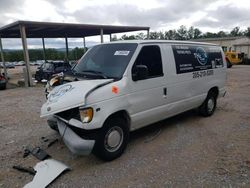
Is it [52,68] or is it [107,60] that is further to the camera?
[52,68]

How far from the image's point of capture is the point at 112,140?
3986mm

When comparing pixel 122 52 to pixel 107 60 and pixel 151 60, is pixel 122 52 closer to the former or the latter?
pixel 107 60

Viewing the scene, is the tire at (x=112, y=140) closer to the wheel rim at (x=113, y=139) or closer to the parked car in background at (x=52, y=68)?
the wheel rim at (x=113, y=139)

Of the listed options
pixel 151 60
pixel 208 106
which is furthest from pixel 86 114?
pixel 208 106

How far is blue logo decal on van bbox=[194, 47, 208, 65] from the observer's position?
230 inches

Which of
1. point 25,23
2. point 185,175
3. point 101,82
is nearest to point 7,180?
point 101,82

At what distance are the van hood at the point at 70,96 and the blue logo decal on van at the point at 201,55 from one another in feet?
9.66

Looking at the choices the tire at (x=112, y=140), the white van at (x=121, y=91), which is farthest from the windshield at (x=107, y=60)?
the tire at (x=112, y=140)

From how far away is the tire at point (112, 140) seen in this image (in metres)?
3.79

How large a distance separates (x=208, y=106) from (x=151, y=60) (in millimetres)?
2835

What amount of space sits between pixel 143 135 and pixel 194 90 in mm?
1765

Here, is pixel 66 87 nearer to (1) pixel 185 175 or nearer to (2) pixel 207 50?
(1) pixel 185 175

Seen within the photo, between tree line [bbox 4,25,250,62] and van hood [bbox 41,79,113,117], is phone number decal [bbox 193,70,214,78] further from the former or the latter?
tree line [bbox 4,25,250,62]

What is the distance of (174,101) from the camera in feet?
17.0
